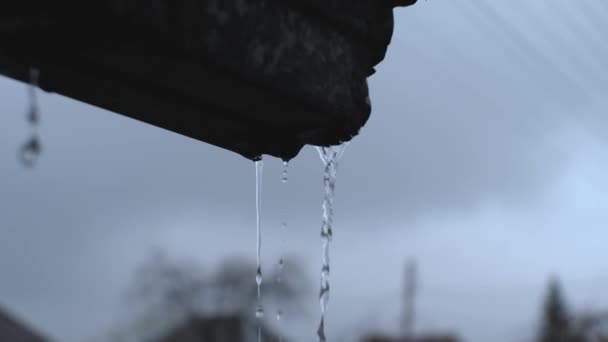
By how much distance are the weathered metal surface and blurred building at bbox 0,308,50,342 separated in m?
18.5

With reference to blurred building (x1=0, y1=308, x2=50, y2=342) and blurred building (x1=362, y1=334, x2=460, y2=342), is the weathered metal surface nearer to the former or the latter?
blurred building (x1=0, y1=308, x2=50, y2=342)

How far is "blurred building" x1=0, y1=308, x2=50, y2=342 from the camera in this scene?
18644 millimetres

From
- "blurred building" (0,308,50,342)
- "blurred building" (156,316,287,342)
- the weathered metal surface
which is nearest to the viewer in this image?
A: the weathered metal surface

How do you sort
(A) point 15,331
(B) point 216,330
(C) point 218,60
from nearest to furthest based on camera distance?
(C) point 218,60 → (A) point 15,331 → (B) point 216,330

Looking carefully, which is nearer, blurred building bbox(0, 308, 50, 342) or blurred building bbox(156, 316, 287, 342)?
blurred building bbox(0, 308, 50, 342)

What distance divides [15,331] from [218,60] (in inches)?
818

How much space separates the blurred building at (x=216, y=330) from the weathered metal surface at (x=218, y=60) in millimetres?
31070

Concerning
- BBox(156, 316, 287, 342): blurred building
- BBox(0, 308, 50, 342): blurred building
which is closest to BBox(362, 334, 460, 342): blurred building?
BBox(156, 316, 287, 342): blurred building

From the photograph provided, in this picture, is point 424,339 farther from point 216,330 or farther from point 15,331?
point 15,331

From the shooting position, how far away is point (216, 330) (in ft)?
110

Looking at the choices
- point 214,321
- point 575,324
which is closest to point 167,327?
point 214,321

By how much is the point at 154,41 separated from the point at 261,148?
613mm

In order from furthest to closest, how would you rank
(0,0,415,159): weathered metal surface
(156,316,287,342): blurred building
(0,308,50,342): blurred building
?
1. (156,316,287,342): blurred building
2. (0,308,50,342): blurred building
3. (0,0,415,159): weathered metal surface

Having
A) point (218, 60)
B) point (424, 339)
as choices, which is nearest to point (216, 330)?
point (424, 339)
